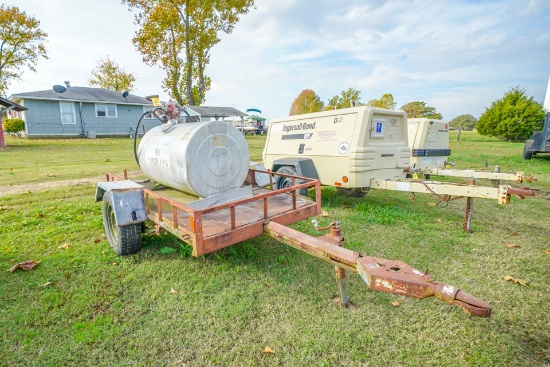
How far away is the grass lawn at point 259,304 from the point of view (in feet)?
7.56

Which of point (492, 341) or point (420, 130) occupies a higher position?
point (420, 130)

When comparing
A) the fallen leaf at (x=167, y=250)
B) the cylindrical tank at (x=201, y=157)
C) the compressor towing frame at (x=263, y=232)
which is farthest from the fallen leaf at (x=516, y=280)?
the fallen leaf at (x=167, y=250)

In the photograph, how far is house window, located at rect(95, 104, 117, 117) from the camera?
28.2 metres

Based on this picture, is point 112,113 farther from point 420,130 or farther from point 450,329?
point 450,329

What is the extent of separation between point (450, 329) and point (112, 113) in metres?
33.0

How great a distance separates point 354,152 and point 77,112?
2951 centimetres

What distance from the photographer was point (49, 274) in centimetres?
341

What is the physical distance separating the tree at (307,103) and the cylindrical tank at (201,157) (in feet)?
189

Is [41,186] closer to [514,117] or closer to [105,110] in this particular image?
[105,110]

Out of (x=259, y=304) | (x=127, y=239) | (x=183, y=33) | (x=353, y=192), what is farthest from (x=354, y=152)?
(x=183, y=33)

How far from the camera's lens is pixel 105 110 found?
28688 millimetres

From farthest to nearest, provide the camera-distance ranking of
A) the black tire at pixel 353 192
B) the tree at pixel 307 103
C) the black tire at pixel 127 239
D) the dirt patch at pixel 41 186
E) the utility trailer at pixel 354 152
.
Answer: the tree at pixel 307 103 < the dirt patch at pixel 41 186 < the black tire at pixel 353 192 < the utility trailer at pixel 354 152 < the black tire at pixel 127 239

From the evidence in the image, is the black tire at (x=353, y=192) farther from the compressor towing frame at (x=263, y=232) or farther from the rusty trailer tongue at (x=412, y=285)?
the rusty trailer tongue at (x=412, y=285)

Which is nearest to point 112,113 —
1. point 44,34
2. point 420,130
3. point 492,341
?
point 44,34
